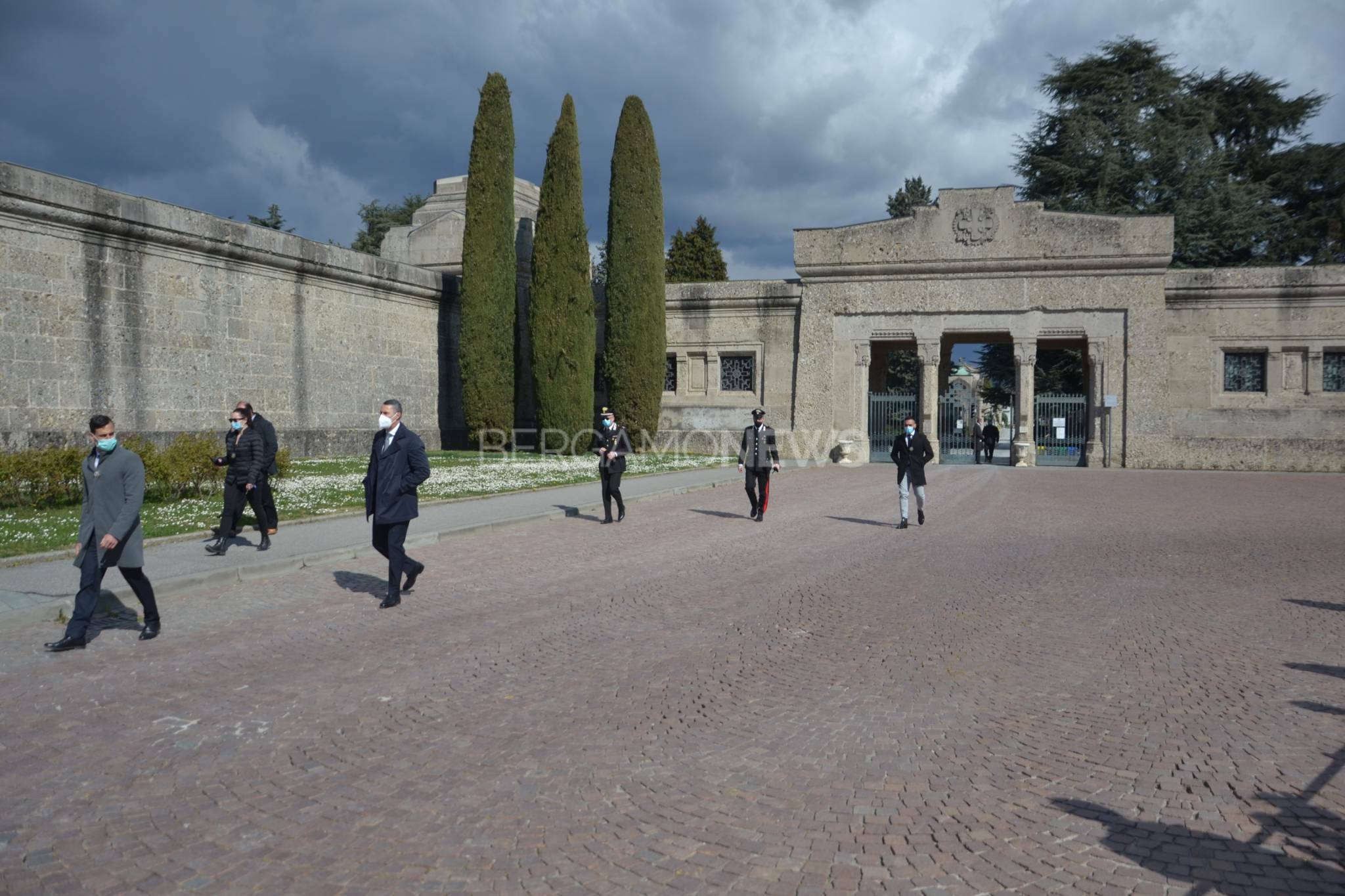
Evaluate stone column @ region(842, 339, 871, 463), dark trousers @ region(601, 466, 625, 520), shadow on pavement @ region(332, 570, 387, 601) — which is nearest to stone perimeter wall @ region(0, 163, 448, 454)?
shadow on pavement @ region(332, 570, 387, 601)

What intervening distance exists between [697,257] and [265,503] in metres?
48.0

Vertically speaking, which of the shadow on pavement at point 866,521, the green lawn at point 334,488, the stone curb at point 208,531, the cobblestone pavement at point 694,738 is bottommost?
the shadow on pavement at point 866,521

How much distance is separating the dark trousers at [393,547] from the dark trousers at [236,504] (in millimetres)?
2668

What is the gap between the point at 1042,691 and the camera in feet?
18.2

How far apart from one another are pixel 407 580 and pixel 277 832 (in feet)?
16.1

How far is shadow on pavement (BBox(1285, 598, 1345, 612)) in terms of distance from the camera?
26.1ft

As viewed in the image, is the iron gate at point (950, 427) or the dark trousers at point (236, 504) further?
the iron gate at point (950, 427)

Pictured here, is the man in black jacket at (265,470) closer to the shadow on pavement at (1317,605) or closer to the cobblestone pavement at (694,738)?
the cobblestone pavement at (694,738)

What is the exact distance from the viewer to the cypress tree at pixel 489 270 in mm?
27016

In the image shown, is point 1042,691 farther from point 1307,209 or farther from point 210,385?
point 1307,209

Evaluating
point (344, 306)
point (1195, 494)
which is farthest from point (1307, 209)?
point (344, 306)

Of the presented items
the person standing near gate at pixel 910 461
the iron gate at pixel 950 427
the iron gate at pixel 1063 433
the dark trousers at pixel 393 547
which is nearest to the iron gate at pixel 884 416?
the iron gate at pixel 950 427

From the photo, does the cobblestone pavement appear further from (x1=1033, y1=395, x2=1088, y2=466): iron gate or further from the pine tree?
the pine tree

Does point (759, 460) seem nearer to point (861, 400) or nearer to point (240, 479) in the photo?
point (240, 479)
